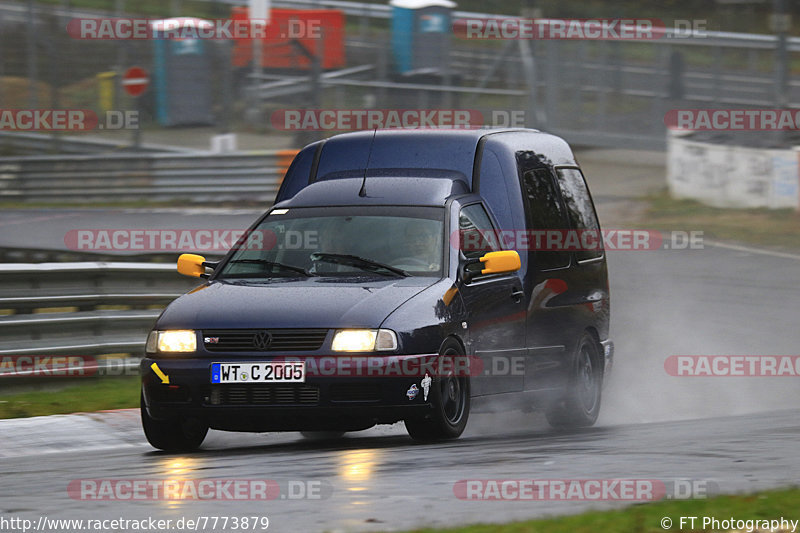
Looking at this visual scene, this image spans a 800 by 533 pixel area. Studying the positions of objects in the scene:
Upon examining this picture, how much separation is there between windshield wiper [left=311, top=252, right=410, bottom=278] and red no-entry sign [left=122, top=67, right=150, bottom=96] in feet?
63.9

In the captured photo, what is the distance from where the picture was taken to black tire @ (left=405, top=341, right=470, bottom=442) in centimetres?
821

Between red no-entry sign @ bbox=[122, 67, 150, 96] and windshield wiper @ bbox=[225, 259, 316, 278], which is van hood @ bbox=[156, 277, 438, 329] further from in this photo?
red no-entry sign @ bbox=[122, 67, 150, 96]

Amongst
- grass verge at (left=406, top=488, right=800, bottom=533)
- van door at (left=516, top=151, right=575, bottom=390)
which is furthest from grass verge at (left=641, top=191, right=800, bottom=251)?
grass verge at (left=406, top=488, right=800, bottom=533)

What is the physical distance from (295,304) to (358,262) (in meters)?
0.77

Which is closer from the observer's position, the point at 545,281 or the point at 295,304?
the point at 295,304

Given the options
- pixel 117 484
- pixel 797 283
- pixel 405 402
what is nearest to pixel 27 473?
pixel 117 484

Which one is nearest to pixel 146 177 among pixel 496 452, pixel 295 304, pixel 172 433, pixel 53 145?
pixel 53 145

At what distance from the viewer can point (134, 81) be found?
2772 centimetres

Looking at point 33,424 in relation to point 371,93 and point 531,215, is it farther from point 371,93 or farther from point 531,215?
point 371,93

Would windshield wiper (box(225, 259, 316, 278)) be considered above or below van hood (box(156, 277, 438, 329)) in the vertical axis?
above

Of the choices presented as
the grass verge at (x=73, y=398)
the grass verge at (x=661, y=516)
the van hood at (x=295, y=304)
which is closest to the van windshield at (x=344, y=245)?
the van hood at (x=295, y=304)

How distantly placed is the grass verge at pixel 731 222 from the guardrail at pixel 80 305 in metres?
11.8

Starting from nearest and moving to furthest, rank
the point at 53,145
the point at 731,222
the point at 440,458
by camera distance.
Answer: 1. the point at 440,458
2. the point at 731,222
3. the point at 53,145

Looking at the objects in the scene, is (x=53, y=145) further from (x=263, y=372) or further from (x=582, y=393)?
(x=263, y=372)
